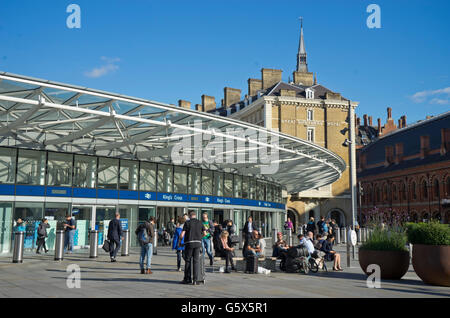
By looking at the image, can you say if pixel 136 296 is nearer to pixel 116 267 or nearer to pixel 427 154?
pixel 116 267

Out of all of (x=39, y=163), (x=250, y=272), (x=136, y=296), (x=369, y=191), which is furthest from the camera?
(x=369, y=191)

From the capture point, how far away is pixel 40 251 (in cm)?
1864

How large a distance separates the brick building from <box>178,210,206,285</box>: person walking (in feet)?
166

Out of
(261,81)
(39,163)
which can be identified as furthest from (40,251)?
(261,81)

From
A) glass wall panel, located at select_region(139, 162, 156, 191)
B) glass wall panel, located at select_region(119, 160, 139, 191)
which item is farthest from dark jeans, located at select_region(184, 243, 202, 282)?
glass wall panel, located at select_region(139, 162, 156, 191)

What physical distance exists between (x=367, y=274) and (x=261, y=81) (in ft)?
189

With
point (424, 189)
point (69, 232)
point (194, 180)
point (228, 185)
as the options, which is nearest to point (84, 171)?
point (69, 232)

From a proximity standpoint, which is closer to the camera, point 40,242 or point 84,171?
point 40,242

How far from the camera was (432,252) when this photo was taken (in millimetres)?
10516

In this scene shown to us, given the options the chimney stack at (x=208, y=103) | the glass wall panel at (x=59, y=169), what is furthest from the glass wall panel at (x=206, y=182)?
the chimney stack at (x=208, y=103)

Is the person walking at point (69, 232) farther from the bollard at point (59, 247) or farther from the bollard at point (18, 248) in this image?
the bollard at point (18, 248)

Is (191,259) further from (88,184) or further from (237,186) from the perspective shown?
(237,186)

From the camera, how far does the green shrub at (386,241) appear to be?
1172cm

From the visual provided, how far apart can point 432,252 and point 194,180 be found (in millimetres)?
17967
